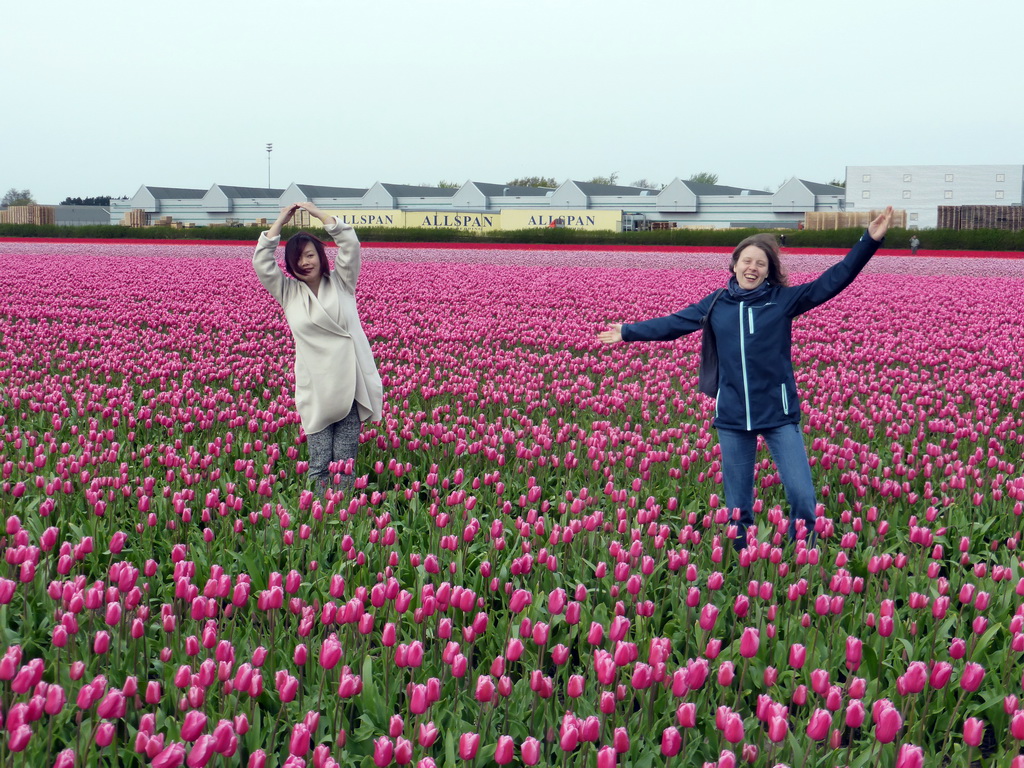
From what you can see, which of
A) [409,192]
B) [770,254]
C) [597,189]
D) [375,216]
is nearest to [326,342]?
[770,254]

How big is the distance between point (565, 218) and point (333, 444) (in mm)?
70070

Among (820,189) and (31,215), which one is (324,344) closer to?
(31,215)

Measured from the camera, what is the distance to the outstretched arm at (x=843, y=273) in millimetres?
4617

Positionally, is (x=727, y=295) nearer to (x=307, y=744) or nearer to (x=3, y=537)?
(x=307, y=744)

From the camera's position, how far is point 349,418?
602 centimetres

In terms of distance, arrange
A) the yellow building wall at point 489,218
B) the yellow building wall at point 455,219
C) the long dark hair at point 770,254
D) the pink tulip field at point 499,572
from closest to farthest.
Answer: the pink tulip field at point 499,572 < the long dark hair at point 770,254 < the yellow building wall at point 489,218 < the yellow building wall at point 455,219

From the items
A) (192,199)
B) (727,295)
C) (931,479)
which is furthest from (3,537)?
(192,199)

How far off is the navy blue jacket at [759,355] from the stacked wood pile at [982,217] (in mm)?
46954

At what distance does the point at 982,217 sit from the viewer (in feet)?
153

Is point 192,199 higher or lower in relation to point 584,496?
higher

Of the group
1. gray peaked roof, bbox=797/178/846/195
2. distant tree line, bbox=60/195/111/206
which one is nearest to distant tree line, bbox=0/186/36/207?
distant tree line, bbox=60/195/111/206

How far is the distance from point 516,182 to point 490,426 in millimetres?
135491

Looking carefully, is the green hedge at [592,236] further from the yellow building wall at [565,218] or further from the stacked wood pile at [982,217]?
the yellow building wall at [565,218]

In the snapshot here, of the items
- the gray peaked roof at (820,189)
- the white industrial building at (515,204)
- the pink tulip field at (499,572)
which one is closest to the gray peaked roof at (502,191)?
the white industrial building at (515,204)
